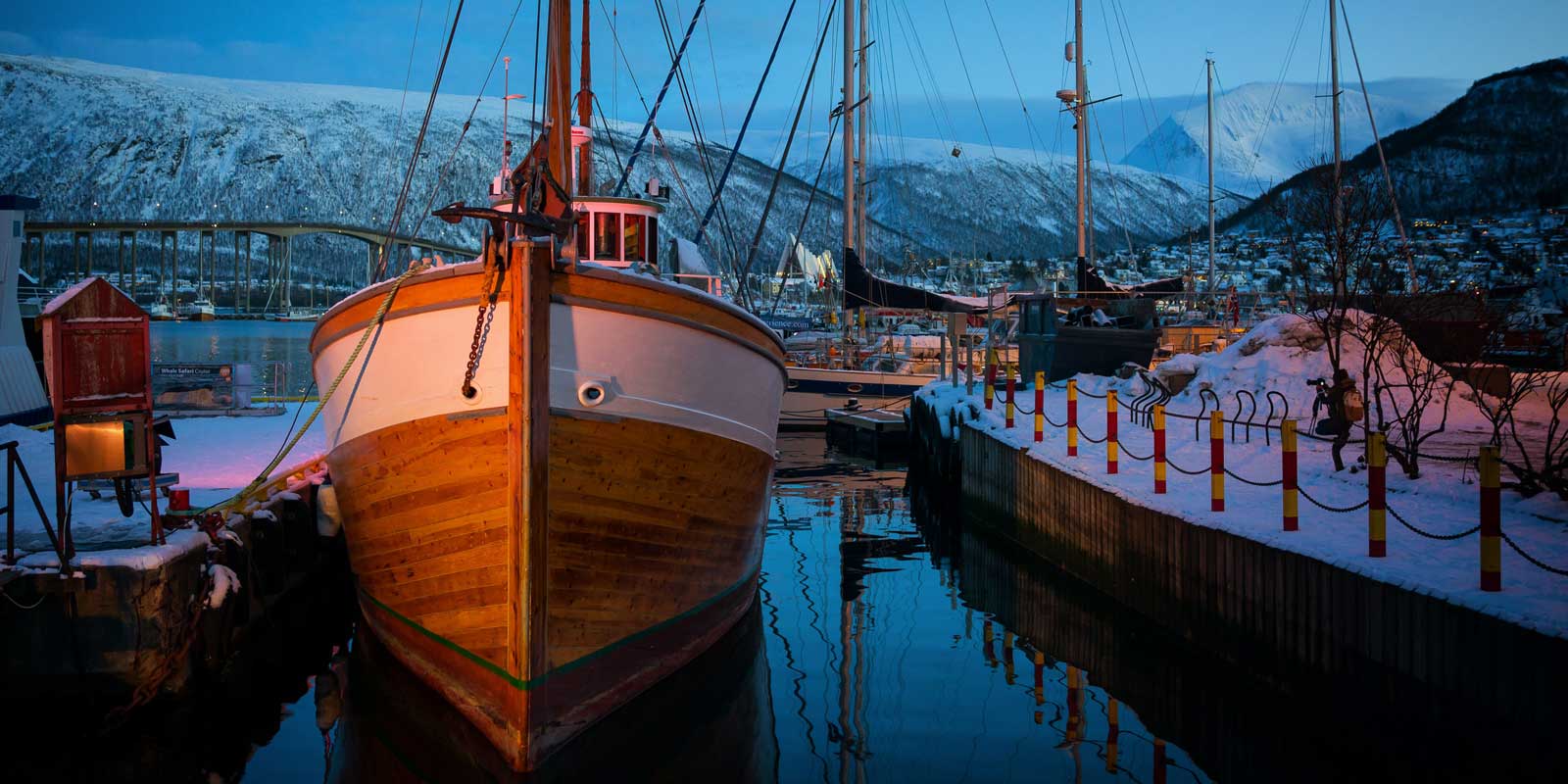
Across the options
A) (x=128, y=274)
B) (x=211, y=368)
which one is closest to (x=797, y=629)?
(x=211, y=368)

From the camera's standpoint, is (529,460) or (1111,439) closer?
(529,460)

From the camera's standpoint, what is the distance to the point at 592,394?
8273 millimetres

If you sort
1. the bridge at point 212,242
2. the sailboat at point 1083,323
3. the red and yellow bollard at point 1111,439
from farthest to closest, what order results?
the bridge at point 212,242 < the sailboat at point 1083,323 < the red and yellow bollard at point 1111,439

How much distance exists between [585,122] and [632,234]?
5.46 feet

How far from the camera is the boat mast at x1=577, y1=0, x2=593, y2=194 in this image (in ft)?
39.5

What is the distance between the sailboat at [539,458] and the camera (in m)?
8.00

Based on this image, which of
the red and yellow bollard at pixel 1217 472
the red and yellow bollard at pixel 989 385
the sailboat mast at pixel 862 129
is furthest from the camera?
the sailboat mast at pixel 862 129

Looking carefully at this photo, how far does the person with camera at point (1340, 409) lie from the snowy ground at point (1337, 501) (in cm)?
23

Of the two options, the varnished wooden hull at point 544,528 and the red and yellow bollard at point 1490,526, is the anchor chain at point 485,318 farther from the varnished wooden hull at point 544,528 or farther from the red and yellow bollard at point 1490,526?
the red and yellow bollard at point 1490,526

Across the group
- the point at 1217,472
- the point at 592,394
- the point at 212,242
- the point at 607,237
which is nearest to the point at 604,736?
the point at 592,394

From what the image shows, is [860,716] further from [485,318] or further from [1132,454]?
[1132,454]

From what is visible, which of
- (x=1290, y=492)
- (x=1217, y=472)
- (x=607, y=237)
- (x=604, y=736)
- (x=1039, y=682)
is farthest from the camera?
(x=607, y=237)

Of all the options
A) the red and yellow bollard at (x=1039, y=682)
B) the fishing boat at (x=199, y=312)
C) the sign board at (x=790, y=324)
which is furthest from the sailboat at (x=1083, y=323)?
the fishing boat at (x=199, y=312)

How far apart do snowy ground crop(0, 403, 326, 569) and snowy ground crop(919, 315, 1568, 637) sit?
26.3 ft
